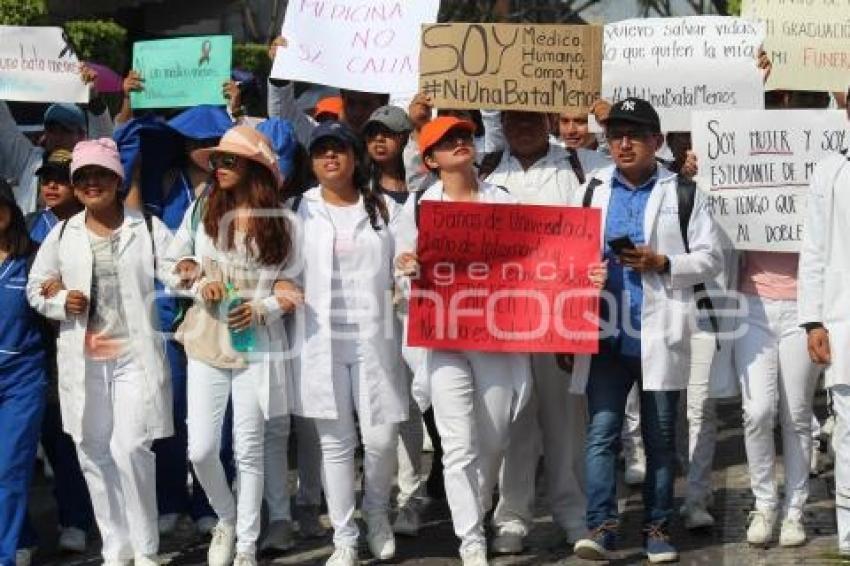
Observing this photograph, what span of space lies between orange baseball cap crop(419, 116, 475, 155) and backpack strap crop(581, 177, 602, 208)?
1.86ft

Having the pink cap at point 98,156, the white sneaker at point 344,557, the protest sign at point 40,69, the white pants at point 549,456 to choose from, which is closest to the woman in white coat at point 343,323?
the white sneaker at point 344,557

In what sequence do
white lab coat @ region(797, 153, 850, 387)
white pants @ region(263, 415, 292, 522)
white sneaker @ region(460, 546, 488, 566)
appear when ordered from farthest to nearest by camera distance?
white pants @ region(263, 415, 292, 522), white sneaker @ region(460, 546, 488, 566), white lab coat @ region(797, 153, 850, 387)

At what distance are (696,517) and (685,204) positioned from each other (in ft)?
5.08

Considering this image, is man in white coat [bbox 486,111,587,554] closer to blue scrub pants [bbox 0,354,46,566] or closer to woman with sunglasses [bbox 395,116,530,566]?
woman with sunglasses [bbox 395,116,530,566]

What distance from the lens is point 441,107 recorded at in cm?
854

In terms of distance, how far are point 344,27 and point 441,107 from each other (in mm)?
1096

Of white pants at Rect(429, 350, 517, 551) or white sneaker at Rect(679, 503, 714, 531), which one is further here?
white sneaker at Rect(679, 503, 714, 531)

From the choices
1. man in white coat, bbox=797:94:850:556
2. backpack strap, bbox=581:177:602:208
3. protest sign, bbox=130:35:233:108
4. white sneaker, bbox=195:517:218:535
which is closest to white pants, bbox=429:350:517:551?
backpack strap, bbox=581:177:602:208

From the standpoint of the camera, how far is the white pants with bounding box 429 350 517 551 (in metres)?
7.71

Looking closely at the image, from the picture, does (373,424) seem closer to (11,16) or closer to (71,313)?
(71,313)

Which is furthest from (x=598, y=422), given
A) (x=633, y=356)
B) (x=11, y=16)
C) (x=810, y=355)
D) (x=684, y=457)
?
(x=11, y=16)

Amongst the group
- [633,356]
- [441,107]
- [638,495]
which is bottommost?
[638,495]

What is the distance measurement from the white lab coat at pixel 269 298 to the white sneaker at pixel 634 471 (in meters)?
2.49

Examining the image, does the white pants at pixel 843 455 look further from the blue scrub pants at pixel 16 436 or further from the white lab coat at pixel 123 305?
the blue scrub pants at pixel 16 436
